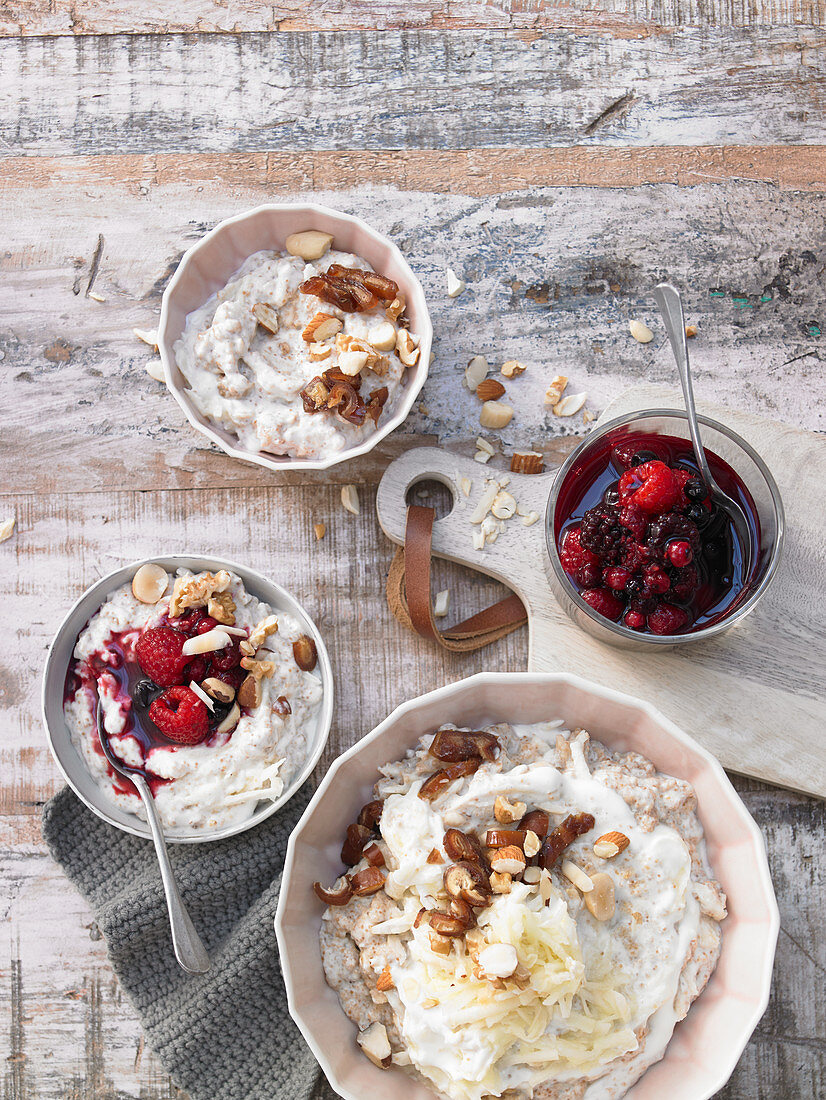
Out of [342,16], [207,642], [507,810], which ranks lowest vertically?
[507,810]

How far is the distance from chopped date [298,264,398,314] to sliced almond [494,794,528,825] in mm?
1230

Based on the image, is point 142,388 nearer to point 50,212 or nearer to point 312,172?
point 50,212

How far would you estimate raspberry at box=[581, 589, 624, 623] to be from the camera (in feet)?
6.78

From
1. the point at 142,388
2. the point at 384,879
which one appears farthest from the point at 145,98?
the point at 384,879

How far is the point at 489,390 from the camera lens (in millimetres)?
2402

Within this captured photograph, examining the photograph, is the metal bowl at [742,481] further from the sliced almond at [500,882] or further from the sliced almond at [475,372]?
the sliced almond at [500,882]

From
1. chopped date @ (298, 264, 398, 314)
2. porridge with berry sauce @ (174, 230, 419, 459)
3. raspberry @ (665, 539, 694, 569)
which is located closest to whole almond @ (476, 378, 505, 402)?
porridge with berry sauce @ (174, 230, 419, 459)

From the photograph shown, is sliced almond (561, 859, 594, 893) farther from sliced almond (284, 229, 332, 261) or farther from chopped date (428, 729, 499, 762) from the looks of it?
sliced almond (284, 229, 332, 261)

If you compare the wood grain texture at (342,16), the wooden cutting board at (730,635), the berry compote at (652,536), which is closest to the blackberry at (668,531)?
the berry compote at (652,536)

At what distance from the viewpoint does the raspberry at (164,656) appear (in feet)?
7.09

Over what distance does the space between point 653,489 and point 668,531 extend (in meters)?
0.10

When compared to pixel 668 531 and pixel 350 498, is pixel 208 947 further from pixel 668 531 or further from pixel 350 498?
pixel 668 531

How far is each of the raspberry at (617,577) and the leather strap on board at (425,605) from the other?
371 mm

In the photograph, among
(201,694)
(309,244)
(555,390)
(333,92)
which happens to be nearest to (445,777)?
(201,694)
